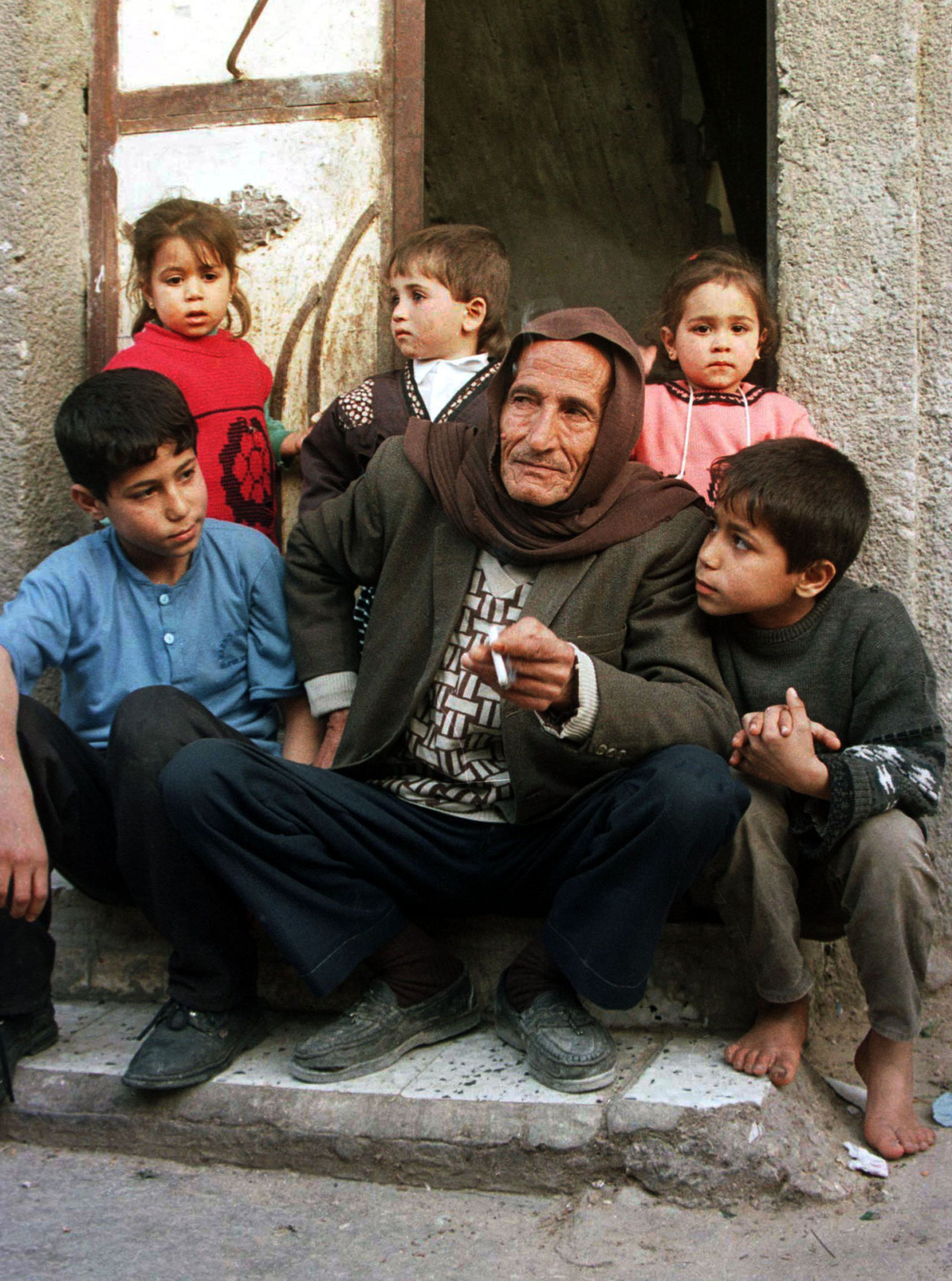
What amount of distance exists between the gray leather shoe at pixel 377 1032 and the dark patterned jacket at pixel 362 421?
A: 1.19m

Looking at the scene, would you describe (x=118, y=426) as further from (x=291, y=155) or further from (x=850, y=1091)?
(x=850, y=1091)

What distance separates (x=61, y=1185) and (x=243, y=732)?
95 centimetres

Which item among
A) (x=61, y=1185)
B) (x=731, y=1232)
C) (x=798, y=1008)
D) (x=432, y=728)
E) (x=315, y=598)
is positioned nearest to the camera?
(x=731, y=1232)

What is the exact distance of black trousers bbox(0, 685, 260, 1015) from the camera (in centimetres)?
230

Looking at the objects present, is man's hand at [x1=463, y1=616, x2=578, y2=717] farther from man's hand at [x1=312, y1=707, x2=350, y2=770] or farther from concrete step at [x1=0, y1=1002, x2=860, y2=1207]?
concrete step at [x1=0, y1=1002, x2=860, y2=1207]

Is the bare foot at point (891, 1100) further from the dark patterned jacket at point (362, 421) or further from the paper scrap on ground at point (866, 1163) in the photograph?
the dark patterned jacket at point (362, 421)

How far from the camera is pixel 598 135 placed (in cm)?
570

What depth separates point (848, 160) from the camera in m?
2.87

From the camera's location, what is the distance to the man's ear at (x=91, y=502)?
2.70m

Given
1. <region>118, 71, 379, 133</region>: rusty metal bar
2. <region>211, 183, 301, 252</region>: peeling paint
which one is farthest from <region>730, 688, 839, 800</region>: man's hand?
<region>118, 71, 379, 133</region>: rusty metal bar

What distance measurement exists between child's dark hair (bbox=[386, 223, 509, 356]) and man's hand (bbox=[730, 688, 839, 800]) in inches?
52.0

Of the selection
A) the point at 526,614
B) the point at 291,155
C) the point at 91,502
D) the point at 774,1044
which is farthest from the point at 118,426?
the point at 774,1044

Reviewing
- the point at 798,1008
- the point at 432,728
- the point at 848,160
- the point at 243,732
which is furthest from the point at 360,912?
the point at 848,160

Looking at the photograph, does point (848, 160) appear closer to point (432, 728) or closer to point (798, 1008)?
point (432, 728)
